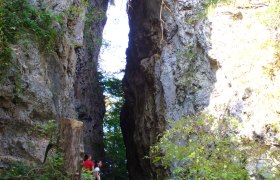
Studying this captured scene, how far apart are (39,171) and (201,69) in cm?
604

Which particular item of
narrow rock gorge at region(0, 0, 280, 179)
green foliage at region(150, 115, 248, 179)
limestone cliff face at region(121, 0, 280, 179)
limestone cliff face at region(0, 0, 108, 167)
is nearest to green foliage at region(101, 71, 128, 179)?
narrow rock gorge at region(0, 0, 280, 179)

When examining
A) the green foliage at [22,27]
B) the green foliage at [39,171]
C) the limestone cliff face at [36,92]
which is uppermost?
the green foliage at [22,27]

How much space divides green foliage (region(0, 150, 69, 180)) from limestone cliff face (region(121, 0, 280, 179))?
3.21m

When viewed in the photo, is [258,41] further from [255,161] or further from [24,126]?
[24,126]

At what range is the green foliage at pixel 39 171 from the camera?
6.23 metres

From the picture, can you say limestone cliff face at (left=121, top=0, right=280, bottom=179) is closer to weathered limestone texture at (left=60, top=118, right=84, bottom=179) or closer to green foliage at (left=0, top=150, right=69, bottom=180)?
weathered limestone texture at (left=60, top=118, right=84, bottom=179)

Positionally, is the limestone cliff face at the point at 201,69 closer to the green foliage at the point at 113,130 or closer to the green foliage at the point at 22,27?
the green foliage at the point at 22,27

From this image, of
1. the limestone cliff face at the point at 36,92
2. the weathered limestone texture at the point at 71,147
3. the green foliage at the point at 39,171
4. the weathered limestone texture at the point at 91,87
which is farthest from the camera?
the weathered limestone texture at the point at 91,87

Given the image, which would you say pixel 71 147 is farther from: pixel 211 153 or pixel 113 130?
pixel 113 130

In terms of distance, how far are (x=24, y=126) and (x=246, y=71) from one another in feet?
16.6

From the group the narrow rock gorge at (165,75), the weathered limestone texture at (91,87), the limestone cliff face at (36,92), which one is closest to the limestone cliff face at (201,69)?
the narrow rock gorge at (165,75)

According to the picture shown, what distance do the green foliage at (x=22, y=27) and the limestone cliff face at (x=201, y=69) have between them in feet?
8.98

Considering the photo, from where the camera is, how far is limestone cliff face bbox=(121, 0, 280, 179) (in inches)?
349

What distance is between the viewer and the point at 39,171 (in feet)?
21.4
